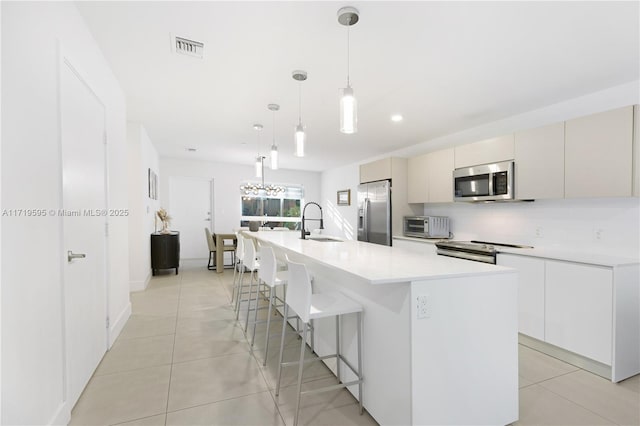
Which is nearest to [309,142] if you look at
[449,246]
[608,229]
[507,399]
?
[449,246]

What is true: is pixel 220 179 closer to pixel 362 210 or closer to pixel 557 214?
pixel 362 210

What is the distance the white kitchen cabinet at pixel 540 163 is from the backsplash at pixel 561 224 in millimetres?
340

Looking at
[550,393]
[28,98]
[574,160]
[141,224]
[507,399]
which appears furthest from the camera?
[141,224]

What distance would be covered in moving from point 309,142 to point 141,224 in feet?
9.57

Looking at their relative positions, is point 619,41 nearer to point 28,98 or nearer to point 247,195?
point 28,98

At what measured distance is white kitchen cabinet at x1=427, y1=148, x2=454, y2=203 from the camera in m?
4.19

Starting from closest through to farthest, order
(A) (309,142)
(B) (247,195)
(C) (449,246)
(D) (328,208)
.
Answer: (C) (449,246) → (A) (309,142) → (B) (247,195) → (D) (328,208)

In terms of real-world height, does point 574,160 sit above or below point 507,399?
above

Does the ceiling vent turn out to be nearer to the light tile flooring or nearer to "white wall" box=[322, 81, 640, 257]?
the light tile flooring

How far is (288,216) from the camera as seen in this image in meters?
8.53

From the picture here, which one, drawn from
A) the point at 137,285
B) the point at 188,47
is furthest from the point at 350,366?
the point at 137,285

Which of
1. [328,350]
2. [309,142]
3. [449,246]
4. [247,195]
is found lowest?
[328,350]

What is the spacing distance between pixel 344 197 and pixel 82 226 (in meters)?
5.82

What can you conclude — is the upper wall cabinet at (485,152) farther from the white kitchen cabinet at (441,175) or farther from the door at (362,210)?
the door at (362,210)
